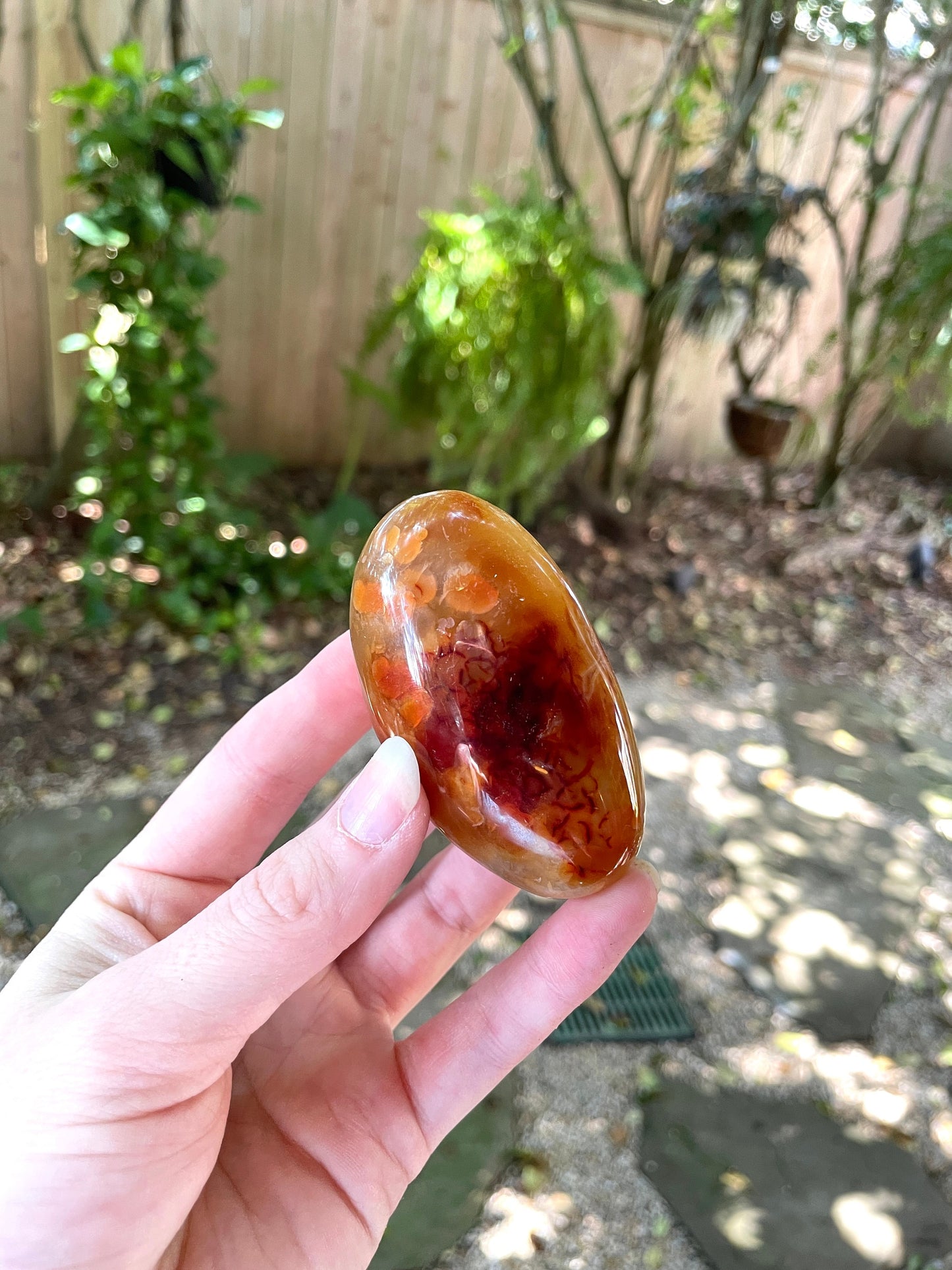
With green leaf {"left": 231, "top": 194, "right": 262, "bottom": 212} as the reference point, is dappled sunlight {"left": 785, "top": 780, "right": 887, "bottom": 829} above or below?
below

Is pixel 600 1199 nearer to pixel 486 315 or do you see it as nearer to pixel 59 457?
pixel 486 315

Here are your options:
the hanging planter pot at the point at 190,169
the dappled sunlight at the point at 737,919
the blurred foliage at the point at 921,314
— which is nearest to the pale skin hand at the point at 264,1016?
the dappled sunlight at the point at 737,919

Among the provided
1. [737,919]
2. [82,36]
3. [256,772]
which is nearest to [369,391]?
[82,36]

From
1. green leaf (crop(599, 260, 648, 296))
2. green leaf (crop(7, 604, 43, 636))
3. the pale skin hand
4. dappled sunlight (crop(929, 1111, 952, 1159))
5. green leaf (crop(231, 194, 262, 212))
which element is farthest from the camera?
green leaf (crop(599, 260, 648, 296))

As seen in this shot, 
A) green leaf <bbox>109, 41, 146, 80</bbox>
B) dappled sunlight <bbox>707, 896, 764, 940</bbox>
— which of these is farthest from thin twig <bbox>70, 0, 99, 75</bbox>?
dappled sunlight <bbox>707, 896, 764, 940</bbox>

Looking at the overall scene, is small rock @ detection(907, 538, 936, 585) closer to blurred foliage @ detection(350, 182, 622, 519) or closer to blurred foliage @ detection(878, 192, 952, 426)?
blurred foliage @ detection(878, 192, 952, 426)

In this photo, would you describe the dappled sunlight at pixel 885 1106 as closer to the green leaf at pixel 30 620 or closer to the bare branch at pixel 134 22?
the green leaf at pixel 30 620

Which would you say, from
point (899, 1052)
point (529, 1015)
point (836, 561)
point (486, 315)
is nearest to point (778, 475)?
point (836, 561)
